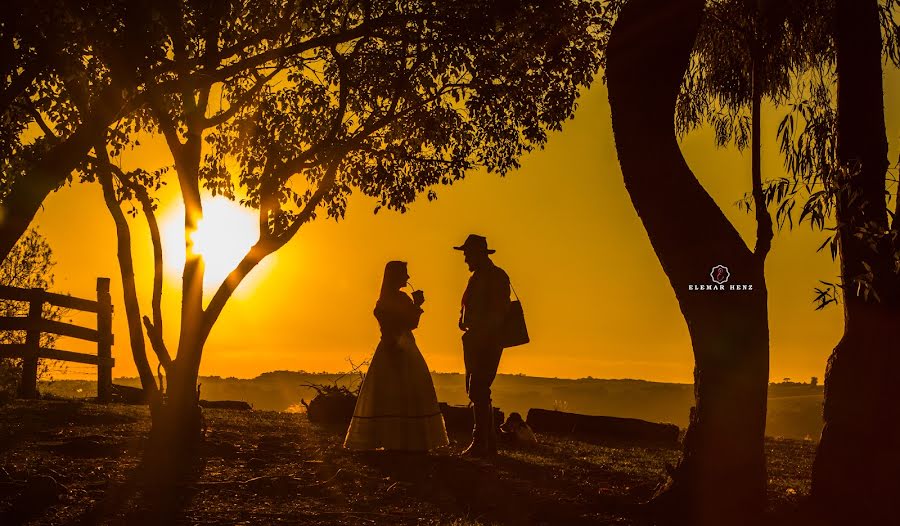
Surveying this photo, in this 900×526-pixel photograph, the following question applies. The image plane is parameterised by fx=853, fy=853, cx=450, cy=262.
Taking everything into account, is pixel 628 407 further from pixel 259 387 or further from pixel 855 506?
pixel 855 506

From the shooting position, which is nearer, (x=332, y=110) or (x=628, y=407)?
(x=332, y=110)

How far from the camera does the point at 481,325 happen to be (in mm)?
11945

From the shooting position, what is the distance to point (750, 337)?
312 inches

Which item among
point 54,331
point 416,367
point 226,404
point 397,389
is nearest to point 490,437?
point 416,367

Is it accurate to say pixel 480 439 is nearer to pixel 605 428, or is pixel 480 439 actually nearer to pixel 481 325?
pixel 481 325

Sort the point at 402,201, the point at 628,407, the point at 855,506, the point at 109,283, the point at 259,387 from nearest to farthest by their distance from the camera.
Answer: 1. the point at 855,506
2. the point at 402,201
3. the point at 109,283
4. the point at 259,387
5. the point at 628,407

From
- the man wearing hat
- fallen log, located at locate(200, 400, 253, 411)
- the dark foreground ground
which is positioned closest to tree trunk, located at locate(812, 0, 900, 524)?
the dark foreground ground

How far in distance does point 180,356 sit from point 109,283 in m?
10.0

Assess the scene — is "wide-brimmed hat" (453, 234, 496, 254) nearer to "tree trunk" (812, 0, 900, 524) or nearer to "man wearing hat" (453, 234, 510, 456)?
"man wearing hat" (453, 234, 510, 456)

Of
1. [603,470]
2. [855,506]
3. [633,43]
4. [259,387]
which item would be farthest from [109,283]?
[259,387]

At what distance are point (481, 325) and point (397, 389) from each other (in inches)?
62.4

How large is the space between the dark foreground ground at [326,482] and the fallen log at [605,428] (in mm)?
1772

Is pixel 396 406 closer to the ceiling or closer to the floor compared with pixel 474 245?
closer to the floor

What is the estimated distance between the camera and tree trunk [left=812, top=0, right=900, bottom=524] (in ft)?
25.0
